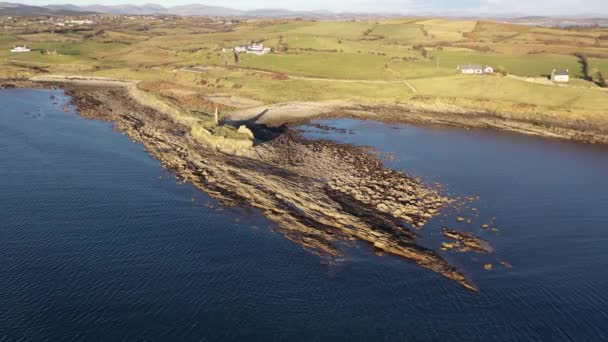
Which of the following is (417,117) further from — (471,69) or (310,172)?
(310,172)

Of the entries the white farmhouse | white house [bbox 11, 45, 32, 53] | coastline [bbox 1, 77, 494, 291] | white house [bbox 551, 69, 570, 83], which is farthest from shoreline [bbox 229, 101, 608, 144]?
white house [bbox 11, 45, 32, 53]

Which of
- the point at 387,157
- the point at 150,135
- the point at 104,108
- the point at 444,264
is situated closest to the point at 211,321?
the point at 444,264

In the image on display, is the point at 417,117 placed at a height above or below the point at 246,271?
above

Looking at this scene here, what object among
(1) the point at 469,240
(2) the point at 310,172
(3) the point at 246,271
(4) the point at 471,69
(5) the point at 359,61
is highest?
(5) the point at 359,61

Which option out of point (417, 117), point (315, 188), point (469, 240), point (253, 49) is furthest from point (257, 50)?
point (469, 240)

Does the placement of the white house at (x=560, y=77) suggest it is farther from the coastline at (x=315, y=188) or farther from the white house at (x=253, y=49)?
the white house at (x=253, y=49)

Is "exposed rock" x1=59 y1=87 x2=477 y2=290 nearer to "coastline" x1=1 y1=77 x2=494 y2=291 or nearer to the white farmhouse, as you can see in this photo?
"coastline" x1=1 y1=77 x2=494 y2=291

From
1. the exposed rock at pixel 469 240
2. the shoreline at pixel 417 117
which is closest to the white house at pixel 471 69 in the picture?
the shoreline at pixel 417 117
